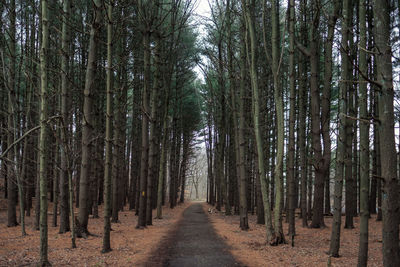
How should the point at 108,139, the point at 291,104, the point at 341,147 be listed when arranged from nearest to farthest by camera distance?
the point at 341,147, the point at 108,139, the point at 291,104

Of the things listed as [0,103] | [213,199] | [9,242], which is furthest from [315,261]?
[213,199]

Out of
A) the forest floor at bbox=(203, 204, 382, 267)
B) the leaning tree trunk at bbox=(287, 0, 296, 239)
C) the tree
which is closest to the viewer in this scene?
the forest floor at bbox=(203, 204, 382, 267)

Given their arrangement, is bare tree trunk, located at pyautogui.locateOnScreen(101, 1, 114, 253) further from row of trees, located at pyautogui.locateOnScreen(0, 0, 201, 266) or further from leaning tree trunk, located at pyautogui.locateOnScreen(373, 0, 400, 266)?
leaning tree trunk, located at pyautogui.locateOnScreen(373, 0, 400, 266)

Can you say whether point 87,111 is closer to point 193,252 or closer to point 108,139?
point 108,139

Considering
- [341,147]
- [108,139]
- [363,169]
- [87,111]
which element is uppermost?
[87,111]

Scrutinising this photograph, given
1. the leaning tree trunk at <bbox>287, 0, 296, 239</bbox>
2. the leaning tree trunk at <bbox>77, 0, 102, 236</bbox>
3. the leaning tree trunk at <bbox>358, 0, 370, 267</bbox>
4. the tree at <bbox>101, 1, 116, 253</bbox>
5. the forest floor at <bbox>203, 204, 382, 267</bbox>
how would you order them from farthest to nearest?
1. the leaning tree trunk at <bbox>287, 0, 296, 239</bbox>
2. the leaning tree trunk at <bbox>77, 0, 102, 236</bbox>
3. the tree at <bbox>101, 1, 116, 253</bbox>
4. the forest floor at <bbox>203, 204, 382, 267</bbox>
5. the leaning tree trunk at <bbox>358, 0, 370, 267</bbox>

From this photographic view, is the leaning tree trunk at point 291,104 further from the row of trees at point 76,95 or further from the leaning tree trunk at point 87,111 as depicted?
the leaning tree trunk at point 87,111

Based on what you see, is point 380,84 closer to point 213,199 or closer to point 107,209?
point 107,209

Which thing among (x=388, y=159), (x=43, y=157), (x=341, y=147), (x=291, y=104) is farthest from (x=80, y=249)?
(x=388, y=159)

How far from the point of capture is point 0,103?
1698 cm

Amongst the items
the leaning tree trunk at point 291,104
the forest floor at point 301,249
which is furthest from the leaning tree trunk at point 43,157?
the leaning tree trunk at point 291,104

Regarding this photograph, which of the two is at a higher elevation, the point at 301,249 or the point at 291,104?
the point at 291,104

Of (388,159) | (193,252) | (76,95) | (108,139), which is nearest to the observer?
(388,159)

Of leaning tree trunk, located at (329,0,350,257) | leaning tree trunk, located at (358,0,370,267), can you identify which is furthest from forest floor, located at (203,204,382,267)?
leaning tree trunk, located at (358,0,370,267)
